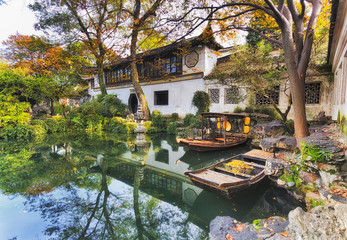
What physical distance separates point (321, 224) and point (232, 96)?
11429 mm

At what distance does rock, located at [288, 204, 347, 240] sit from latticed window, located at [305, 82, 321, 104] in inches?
419

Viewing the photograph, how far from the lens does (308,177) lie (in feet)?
14.2

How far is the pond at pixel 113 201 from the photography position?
3449 mm

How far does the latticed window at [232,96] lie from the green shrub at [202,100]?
55.2 inches

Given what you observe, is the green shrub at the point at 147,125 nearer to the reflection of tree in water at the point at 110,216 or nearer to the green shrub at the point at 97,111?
the green shrub at the point at 97,111

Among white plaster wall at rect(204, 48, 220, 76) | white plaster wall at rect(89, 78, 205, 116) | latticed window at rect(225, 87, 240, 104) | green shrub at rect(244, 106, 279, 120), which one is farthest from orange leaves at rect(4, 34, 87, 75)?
green shrub at rect(244, 106, 279, 120)

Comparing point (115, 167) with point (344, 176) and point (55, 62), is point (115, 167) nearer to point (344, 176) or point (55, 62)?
point (344, 176)

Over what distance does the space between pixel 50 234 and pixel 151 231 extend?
1.87 m

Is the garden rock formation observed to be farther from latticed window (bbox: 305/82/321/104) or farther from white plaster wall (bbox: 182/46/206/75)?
white plaster wall (bbox: 182/46/206/75)

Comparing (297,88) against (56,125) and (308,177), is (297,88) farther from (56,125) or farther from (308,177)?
(56,125)

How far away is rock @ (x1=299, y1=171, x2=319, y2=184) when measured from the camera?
165 inches

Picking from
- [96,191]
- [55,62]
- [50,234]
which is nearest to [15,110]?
[55,62]

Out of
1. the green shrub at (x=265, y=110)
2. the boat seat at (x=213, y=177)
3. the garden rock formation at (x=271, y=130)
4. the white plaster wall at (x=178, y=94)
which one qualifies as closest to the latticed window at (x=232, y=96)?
the green shrub at (x=265, y=110)

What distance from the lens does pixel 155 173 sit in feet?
20.6
